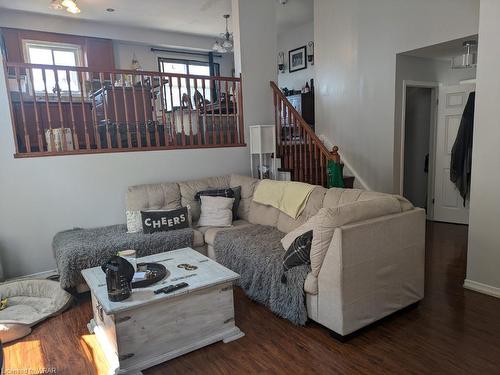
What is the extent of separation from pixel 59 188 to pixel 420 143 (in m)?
4.86

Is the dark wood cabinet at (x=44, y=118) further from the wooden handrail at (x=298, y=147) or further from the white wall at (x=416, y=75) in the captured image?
the white wall at (x=416, y=75)

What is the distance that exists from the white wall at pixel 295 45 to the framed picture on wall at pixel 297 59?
0.06 meters

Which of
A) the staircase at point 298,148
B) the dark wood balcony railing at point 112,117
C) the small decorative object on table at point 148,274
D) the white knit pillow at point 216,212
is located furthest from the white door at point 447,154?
the small decorative object on table at point 148,274

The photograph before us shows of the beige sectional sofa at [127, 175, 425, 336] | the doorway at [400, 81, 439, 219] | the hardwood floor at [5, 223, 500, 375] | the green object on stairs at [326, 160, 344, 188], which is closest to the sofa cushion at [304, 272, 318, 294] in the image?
the beige sectional sofa at [127, 175, 425, 336]

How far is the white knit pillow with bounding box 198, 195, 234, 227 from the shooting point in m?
3.70

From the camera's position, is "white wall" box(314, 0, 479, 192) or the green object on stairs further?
"white wall" box(314, 0, 479, 192)

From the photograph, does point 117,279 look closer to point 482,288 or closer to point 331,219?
point 331,219

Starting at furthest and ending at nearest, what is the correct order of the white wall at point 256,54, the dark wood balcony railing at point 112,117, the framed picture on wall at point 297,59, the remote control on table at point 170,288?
1. the framed picture on wall at point 297,59
2. the white wall at point 256,54
3. the dark wood balcony railing at point 112,117
4. the remote control on table at point 170,288

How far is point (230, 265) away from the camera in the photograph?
3082 millimetres

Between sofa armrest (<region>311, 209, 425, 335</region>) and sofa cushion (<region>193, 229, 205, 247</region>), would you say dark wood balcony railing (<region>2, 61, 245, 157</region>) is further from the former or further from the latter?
sofa armrest (<region>311, 209, 425, 335</region>)

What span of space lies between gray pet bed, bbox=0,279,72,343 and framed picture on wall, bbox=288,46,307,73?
5570 millimetres

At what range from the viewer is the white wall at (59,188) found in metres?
3.35

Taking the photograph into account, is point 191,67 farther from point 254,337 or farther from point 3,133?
point 254,337

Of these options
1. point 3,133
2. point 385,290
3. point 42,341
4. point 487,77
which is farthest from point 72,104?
point 487,77
